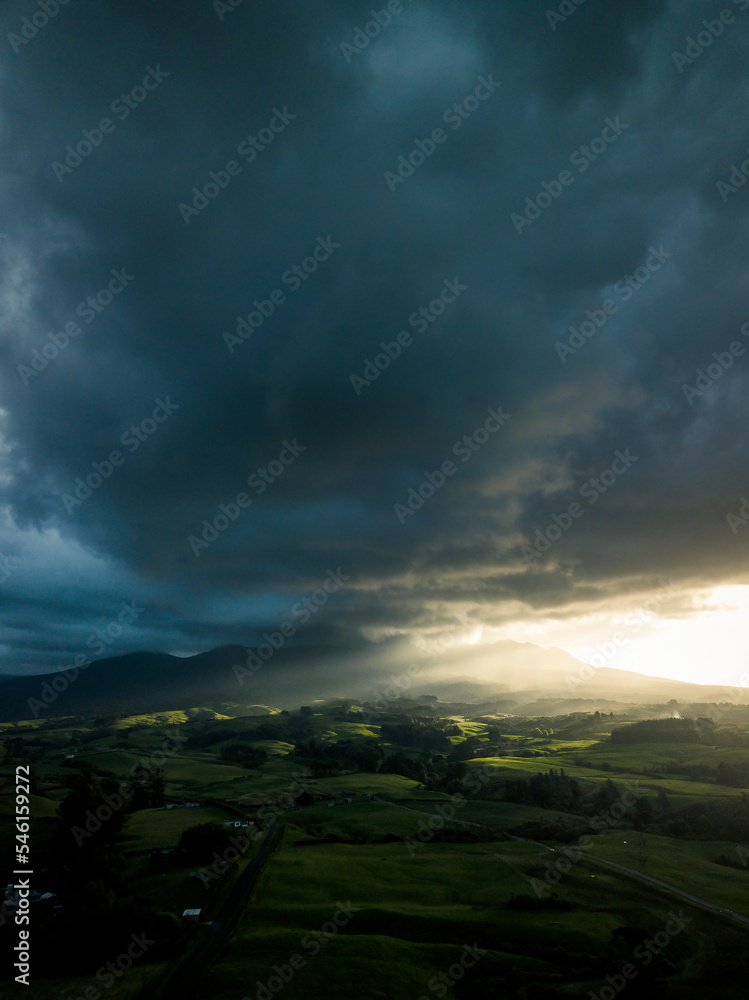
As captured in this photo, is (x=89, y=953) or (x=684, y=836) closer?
(x=89, y=953)

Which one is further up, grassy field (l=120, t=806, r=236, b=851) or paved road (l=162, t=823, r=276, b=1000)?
paved road (l=162, t=823, r=276, b=1000)

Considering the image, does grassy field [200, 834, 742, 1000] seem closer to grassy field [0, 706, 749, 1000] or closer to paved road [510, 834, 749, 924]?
grassy field [0, 706, 749, 1000]

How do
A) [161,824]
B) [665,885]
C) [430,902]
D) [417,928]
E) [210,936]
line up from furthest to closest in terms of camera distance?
1. [161,824]
2. [665,885]
3. [430,902]
4. [417,928]
5. [210,936]

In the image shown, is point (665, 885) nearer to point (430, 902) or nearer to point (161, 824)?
point (430, 902)

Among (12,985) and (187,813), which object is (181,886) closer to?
(12,985)

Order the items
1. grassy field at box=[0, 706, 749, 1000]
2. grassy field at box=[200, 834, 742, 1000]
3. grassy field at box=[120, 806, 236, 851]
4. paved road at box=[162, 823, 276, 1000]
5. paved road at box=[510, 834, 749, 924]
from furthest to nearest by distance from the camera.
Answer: grassy field at box=[120, 806, 236, 851], paved road at box=[510, 834, 749, 924], grassy field at box=[0, 706, 749, 1000], grassy field at box=[200, 834, 742, 1000], paved road at box=[162, 823, 276, 1000]

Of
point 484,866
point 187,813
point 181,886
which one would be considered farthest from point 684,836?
point 187,813

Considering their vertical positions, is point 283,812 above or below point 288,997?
below

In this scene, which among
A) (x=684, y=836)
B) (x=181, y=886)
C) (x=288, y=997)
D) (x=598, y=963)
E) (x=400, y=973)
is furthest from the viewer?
(x=684, y=836)

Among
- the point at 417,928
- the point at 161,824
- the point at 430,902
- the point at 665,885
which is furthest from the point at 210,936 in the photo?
the point at 161,824

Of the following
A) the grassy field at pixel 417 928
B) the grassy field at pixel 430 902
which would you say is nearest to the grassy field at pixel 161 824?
the grassy field at pixel 430 902

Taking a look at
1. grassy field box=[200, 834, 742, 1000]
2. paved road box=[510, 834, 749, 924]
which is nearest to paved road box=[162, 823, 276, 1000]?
grassy field box=[200, 834, 742, 1000]
